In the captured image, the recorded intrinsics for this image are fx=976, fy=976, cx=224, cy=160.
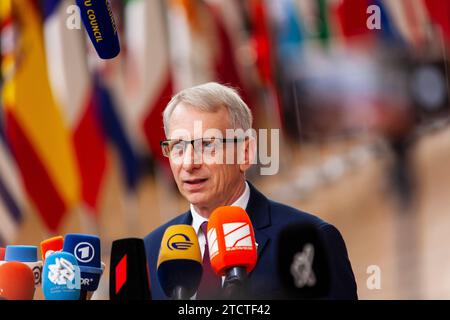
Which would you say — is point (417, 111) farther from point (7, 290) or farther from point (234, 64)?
point (7, 290)

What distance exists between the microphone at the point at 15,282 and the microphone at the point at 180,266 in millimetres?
278

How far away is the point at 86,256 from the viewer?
223cm

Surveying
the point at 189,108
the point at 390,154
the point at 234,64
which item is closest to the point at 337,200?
the point at 390,154

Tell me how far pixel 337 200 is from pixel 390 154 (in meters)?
0.62

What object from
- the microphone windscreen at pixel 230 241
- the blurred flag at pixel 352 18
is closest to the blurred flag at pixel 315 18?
the blurred flag at pixel 352 18

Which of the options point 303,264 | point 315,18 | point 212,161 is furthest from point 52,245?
point 315,18

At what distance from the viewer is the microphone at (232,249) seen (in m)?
1.93

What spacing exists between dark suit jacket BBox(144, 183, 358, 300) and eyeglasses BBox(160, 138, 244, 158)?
216 millimetres

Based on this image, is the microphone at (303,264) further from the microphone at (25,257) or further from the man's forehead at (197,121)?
the microphone at (25,257)

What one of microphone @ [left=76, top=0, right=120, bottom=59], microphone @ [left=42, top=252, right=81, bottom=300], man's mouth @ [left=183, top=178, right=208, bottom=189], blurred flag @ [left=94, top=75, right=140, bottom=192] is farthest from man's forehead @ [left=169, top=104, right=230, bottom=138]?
blurred flag @ [left=94, top=75, right=140, bottom=192]

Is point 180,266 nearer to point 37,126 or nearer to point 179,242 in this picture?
point 179,242

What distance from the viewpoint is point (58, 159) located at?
763 cm

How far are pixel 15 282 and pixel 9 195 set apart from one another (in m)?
5.95
